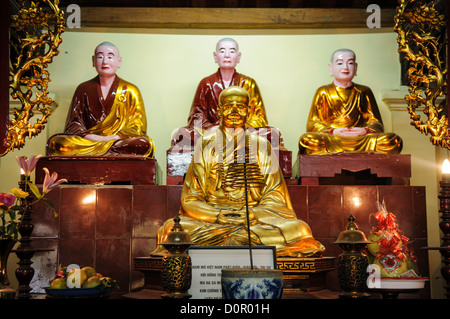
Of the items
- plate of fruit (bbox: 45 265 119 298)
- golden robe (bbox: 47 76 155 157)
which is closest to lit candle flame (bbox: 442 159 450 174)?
plate of fruit (bbox: 45 265 119 298)

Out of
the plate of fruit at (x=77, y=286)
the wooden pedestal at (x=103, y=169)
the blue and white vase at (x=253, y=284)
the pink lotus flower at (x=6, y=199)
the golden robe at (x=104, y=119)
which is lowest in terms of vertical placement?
the plate of fruit at (x=77, y=286)

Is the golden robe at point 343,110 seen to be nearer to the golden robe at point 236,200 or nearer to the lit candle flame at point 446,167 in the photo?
the golden robe at point 236,200

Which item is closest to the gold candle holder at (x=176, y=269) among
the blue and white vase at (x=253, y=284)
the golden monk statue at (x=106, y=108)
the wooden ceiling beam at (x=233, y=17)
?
the blue and white vase at (x=253, y=284)

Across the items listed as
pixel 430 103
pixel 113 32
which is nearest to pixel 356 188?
pixel 430 103

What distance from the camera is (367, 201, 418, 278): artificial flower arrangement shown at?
11.4ft

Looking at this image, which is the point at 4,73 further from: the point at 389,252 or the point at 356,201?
the point at 389,252

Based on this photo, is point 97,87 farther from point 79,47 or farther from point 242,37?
point 242,37

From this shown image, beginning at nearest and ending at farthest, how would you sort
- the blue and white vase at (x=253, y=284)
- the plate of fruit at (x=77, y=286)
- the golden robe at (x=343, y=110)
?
1. the blue and white vase at (x=253, y=284)
2. the plate of fruit at (x=77, y=286)
3. the golden robe at (x=343, y=110)

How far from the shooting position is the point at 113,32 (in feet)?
21.0

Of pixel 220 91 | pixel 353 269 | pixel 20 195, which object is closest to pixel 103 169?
pixel 20 195

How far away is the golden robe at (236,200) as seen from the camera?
152 inches

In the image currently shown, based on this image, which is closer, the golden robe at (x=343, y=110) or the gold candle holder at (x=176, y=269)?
the gold candle holder at (x=176, y=269)

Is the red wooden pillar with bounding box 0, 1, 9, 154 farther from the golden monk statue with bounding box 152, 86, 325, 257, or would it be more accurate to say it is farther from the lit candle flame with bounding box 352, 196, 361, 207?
the lit candle flame with bounding box 352, 196, 361, 207

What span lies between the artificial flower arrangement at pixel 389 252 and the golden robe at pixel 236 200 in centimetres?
38
